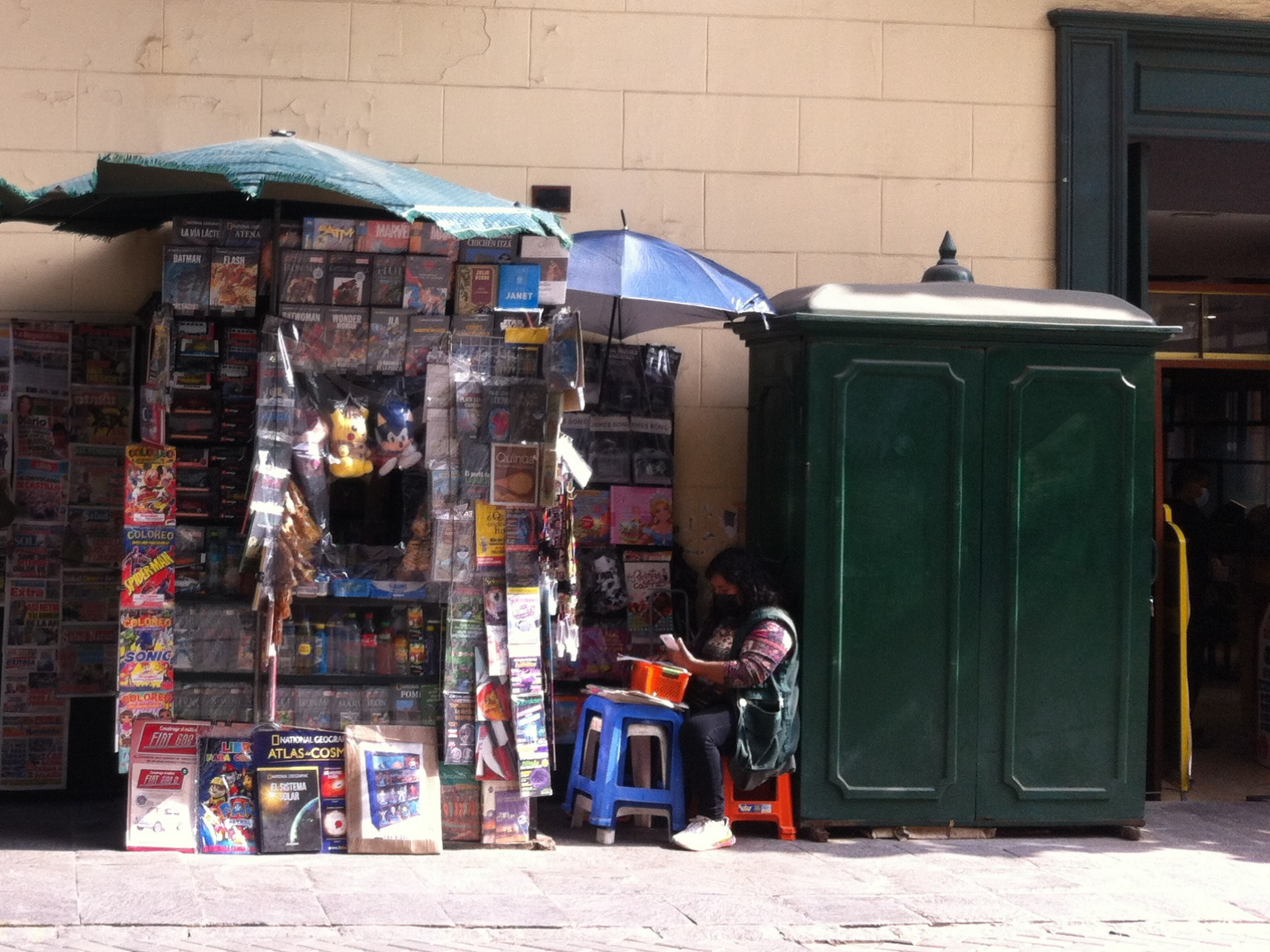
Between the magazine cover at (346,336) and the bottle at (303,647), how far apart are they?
41.1 inches

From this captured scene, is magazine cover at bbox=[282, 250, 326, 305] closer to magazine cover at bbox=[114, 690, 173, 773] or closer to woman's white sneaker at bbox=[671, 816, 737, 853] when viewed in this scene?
magazine cover at bbox=[114, 690, 173, 773]

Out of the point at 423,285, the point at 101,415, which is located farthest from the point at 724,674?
the point at 101,415

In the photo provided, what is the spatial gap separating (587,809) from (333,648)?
4.15 feet

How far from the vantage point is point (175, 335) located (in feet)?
19.5

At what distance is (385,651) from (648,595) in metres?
1.52

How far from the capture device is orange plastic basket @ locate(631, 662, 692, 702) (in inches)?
250

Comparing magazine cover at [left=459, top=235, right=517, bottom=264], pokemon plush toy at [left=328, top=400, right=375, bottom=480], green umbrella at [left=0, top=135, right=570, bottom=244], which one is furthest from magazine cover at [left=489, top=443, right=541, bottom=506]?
green umbrella at [left=0, top=135, right=570, bottom=244]

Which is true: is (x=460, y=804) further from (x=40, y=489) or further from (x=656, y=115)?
(x=656, y=115)

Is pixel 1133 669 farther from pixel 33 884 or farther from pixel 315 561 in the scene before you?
pixel 33 884

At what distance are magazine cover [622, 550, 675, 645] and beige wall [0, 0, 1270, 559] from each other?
0.73 ft

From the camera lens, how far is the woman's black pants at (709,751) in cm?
614

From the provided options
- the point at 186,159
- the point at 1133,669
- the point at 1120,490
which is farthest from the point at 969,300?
the point at 186,159

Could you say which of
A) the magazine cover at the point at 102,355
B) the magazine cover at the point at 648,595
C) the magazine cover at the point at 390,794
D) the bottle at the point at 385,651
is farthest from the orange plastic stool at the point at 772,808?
the magazine cover at the point at 102,355

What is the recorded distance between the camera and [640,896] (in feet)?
17.8
